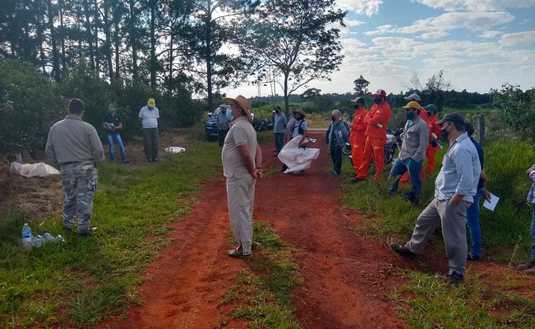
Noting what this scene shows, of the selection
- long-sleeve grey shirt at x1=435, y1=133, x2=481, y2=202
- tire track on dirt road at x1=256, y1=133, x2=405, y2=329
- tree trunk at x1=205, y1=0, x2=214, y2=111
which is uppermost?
tree trunk at x1=205, y1=0, x2=214, y2=111

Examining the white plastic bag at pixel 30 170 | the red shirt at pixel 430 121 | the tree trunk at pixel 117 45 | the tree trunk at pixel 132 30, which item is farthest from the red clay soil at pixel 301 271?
the tree trunk at pixel 117 45

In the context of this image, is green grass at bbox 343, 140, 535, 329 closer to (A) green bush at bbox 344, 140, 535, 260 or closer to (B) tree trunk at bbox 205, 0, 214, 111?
(A) green bush at bbox 344, 140, 535, 260

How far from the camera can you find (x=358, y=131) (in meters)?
9.29

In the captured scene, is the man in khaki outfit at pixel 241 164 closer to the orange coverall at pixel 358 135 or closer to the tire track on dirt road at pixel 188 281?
the tire track on dirt road at pixel 188 281

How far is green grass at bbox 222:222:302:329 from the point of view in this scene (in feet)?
11.7

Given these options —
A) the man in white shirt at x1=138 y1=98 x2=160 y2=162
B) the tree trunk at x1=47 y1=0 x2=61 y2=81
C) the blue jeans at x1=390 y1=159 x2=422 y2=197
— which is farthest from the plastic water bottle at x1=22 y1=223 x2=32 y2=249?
the tree trunk at x1=47 y1=0 x2=61 y2=81

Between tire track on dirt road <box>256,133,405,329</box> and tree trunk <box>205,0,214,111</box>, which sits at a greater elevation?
tree trunk <box>205,0,214,111</box>

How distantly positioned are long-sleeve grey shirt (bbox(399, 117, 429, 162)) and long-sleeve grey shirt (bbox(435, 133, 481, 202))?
2522mm

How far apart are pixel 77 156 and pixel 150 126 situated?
5.96m

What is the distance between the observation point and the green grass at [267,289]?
3.56m

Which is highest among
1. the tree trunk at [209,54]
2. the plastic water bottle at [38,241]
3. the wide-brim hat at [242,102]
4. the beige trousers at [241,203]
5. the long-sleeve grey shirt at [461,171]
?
the tree trunk at [209,54]

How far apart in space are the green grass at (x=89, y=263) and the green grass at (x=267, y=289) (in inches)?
40.4

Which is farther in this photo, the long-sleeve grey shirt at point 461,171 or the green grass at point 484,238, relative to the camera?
the long-sleeve grey shirt at point 461,171

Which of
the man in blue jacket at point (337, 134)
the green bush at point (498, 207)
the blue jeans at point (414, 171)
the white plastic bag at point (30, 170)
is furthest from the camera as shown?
the man in blue jacket at point (337, 134)
